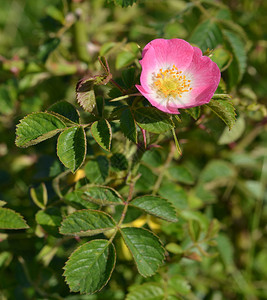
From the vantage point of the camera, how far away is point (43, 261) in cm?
137

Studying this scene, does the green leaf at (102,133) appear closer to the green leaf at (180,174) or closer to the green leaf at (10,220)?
the green leaf at (10,220)

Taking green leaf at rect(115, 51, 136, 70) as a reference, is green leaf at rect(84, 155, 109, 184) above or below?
below

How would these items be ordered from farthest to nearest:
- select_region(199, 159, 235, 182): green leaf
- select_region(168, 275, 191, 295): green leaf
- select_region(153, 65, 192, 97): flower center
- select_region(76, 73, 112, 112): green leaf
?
select_region(199, 159, 235, 182): green leaf → select_region(168, 275, 191, 295): green leaf → select_region(153, 65, 192, 97): flower center → select_region(76, 73, 112, 112): green leaf

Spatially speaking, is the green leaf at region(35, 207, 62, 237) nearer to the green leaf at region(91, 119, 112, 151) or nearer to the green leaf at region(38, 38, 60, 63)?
the green leaf at region(91, 119, 112, 151)

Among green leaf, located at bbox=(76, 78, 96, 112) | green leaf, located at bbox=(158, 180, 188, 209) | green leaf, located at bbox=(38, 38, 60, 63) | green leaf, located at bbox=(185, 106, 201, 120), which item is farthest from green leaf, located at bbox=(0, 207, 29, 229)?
green leaf, located at bbox=(38, 38, 60, 63)

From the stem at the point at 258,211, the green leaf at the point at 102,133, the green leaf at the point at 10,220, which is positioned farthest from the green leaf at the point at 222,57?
the green leaf at the point at 10,220

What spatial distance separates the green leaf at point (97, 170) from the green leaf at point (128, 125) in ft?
0.77

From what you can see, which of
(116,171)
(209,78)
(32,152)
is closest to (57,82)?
(32,152)

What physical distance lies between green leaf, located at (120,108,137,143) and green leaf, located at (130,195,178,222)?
0.79 feet

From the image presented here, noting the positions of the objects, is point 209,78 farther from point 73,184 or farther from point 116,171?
point 73,184

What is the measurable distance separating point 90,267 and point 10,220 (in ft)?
1.07

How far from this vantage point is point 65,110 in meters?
1.14

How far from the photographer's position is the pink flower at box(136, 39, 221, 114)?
107 centimetres

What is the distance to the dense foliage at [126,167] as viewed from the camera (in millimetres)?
1057
